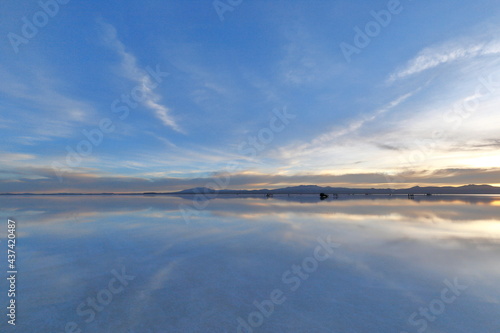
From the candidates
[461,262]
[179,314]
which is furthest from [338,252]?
Result: [179,314]

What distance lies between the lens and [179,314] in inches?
232

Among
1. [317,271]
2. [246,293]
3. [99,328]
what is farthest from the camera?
[317,271]

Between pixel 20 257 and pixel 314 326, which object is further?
pixel 20 257

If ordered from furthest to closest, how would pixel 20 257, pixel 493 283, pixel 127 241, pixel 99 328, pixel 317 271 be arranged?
pixel 127 241, pixel 20 257, pixel 317 271, pixel 493 283, pixel 99 328

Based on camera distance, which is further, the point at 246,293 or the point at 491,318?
the point at 246,293

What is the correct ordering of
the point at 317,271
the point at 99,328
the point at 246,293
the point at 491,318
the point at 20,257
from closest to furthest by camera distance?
the point at 99,328 < the point at 491,318 < the point at 246,293 < the point at 317,271 < the point at 20,257

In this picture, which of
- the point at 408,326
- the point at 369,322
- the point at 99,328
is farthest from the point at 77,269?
Result: the point at 408,326

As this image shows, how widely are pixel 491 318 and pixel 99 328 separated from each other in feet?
30.5

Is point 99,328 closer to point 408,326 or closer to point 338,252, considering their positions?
point 408,326

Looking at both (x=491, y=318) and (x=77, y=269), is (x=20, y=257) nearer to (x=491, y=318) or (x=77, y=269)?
(x=77, y=269)

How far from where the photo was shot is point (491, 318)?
5.82m

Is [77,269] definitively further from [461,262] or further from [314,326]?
[461,262]

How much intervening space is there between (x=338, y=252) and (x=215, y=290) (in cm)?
687

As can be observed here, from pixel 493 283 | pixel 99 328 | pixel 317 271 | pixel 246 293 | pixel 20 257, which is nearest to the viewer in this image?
pixel 99 328
